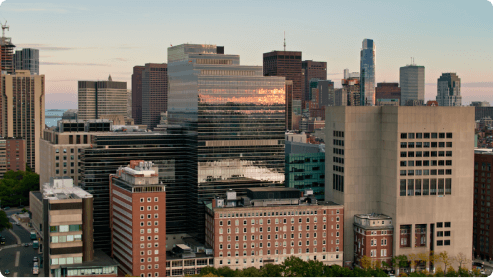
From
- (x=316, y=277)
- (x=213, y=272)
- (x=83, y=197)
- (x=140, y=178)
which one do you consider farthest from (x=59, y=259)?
(x=316, y=277)

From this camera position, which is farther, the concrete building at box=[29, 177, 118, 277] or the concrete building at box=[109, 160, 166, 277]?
the concrete building at box=[109, 160, 166, 277]

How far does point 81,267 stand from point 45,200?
2261 centimetres

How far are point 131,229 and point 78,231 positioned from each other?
15.4 metres

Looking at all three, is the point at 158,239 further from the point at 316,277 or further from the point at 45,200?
the point at 316,277

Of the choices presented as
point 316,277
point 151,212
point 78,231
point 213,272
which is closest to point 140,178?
point 151,212

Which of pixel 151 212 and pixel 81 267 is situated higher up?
pixel 151 212

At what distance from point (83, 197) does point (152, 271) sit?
3032cm

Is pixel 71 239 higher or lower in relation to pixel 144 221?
lower

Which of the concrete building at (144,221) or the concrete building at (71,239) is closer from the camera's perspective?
the concrete building at (71,239)

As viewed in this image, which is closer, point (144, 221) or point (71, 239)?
point (71, 239)

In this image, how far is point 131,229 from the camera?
Answer: 649ft

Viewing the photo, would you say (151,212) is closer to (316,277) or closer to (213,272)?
(213,272)

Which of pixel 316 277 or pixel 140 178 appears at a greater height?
pixel 140 178

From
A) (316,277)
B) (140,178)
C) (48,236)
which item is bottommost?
(316,277)
